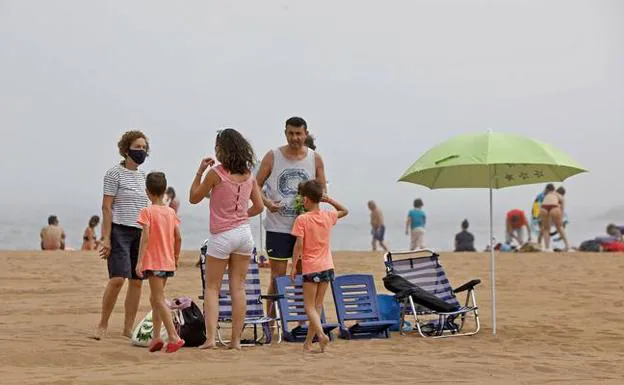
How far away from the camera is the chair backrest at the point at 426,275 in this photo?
10539 millimetres

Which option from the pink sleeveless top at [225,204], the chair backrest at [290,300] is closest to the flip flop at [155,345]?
the pink sleeveless top at [225,204]

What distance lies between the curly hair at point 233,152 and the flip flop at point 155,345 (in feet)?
4.29

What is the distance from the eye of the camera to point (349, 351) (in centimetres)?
880

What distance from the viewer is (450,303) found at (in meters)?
10.4

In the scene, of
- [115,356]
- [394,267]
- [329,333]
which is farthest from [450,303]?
[115,356]

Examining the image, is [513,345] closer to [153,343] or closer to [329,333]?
[329,333]

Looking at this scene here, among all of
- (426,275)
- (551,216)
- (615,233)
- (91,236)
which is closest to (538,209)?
(551,216)

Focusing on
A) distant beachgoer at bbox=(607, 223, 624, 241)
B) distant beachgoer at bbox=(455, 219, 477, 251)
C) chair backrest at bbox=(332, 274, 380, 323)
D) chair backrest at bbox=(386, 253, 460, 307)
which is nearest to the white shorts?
chair backrest at bbox=(332, 274, 380, 323)

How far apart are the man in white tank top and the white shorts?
2.68ft

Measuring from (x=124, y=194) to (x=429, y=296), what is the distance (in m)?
2.69

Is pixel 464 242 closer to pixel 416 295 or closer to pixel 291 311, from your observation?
pixel 416 295

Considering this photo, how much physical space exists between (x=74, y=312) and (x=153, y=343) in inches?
146

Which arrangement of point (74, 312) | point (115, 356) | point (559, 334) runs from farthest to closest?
point (74, 312), point (559, 334), point (115, 356)

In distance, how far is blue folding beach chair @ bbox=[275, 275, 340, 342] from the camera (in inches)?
373
